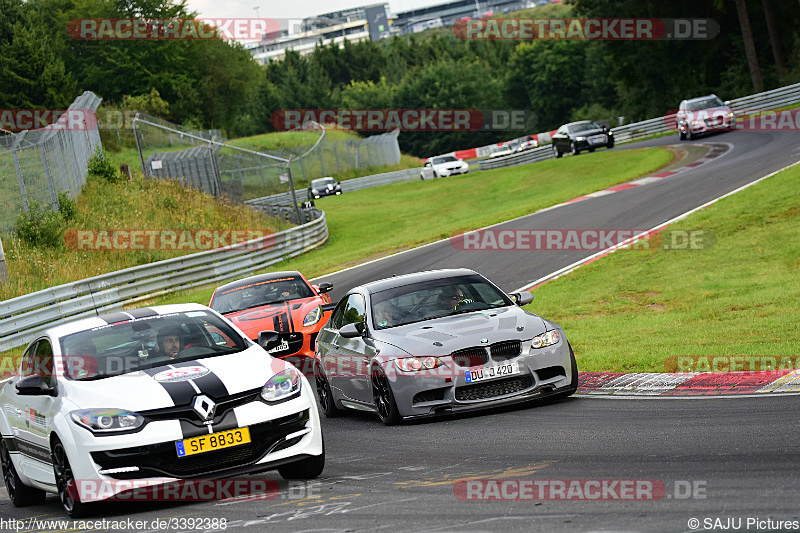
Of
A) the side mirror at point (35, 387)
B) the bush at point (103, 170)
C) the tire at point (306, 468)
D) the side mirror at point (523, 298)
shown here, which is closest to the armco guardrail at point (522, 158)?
the bush at point (103, 170)

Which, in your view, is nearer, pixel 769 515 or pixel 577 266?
pixel 769 515

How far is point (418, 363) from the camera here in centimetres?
1001

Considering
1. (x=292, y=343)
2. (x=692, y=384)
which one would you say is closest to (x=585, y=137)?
(x=292, y=343)

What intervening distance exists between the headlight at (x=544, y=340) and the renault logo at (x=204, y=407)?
12.5 feet

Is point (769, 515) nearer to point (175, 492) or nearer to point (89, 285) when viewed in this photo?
point (175, 492)

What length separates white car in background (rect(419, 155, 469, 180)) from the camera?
6619 centimetres

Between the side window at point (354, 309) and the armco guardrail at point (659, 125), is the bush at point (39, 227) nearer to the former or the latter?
the side window at point (354, 309)

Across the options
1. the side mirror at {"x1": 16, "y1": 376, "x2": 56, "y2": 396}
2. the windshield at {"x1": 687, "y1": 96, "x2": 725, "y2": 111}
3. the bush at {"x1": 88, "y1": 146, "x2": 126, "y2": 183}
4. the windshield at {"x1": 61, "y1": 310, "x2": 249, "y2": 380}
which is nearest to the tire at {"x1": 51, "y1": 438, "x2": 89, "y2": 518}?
the side mirror at {"x1": 16, "y1": 376, "x2": 56, "y2": 396}

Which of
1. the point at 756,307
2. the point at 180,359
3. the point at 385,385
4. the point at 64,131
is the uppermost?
the point at 64,131

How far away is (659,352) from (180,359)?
6271mm

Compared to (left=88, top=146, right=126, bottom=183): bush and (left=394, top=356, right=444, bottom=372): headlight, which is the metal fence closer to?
(left=88, top=146, right=126, bottom=183): bush

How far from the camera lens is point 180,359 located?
8.20 meters

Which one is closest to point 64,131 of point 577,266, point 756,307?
point 577,266

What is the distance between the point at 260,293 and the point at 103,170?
21.8m
